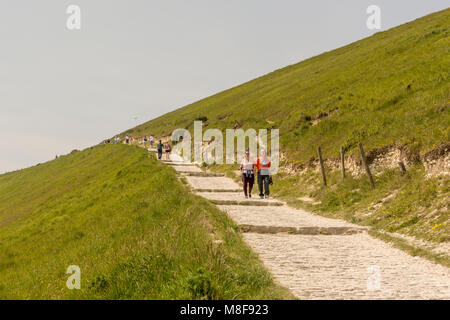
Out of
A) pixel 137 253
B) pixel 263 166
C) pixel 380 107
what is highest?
pixel 380 107

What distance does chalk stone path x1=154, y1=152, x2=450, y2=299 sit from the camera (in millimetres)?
6639

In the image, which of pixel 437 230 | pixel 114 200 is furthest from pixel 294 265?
pixel 114 200

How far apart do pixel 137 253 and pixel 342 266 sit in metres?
4.24

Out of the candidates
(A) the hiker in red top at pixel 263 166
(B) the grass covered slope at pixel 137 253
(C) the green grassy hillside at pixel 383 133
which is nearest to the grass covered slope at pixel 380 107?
(C) the green grassy hillside at pixel 383 133

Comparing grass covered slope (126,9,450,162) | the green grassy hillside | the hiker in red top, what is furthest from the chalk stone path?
grass covered slope (126,9,450,162)

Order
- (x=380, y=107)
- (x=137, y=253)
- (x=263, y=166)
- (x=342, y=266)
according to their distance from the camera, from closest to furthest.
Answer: (x=137, y=253) → (x=342, y=266) → (x=263, y=166) → (x=380, y=107)

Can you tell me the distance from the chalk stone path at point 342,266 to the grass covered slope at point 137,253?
23.9 inches

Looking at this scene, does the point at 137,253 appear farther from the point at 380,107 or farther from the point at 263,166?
the point at 380,107

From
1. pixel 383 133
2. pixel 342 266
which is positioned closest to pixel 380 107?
pixel 383 133

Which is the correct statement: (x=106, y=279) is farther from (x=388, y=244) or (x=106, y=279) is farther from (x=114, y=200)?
(x=114, y=200)

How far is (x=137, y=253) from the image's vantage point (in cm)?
818

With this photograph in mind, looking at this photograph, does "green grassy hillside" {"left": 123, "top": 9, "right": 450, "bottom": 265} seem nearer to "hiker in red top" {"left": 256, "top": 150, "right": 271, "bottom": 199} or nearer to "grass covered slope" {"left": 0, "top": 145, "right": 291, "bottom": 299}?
"hiker in red top" {"left": 256, "top": 150, "right": 271, "bottom": 199}

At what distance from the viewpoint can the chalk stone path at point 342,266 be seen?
6.64m
